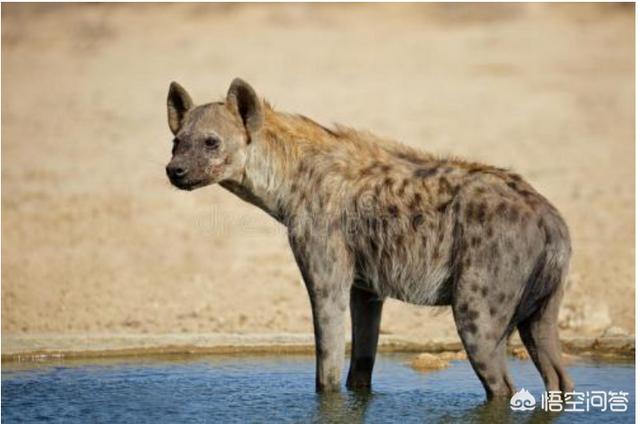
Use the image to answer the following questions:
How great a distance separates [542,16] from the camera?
19.9m

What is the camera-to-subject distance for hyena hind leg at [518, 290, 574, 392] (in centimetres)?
512

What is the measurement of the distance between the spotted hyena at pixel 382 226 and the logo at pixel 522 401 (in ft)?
0.14

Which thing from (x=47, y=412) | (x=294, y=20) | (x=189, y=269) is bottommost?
(x=47, y=412)

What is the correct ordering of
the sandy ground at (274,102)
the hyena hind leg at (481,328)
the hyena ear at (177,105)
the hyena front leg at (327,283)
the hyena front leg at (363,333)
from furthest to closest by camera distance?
the sandy ground at (274,102) < the hyena front leg at (363,333) < the hyena ear at (177,105) < the hyena front leg at (327,283) < the hyena hind leg at (481,328)

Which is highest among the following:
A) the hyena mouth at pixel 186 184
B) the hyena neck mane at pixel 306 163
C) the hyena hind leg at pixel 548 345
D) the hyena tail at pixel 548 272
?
the hyena neck mane at pixel 306 163

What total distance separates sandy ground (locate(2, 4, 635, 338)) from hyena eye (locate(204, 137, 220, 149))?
3.69ft

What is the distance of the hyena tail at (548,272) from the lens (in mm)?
4977

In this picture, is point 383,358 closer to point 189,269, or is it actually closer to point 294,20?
point 189,269

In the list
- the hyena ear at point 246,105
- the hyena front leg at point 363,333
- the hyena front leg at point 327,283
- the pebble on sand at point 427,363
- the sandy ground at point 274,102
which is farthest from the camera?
the sandy ground at point 274,102

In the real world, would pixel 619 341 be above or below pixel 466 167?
below

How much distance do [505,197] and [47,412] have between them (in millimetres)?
1978

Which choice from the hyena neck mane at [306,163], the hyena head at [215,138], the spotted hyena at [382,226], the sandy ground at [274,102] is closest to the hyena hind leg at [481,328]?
the spotted hyena at [382,226]

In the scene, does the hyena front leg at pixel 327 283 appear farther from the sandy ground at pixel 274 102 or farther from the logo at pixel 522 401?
the logo at pixel 522 401

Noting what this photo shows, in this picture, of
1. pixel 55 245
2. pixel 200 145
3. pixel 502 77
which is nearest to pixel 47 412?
pixel 200 145
